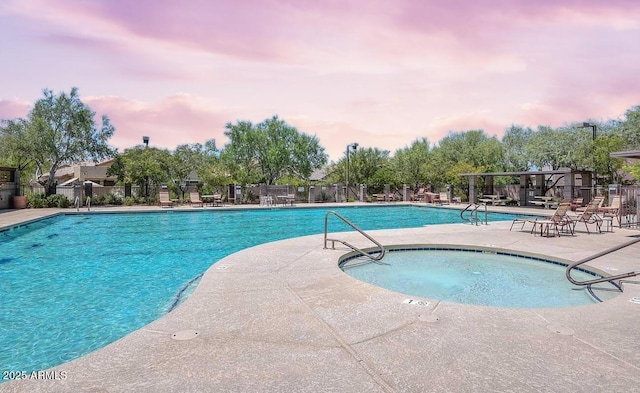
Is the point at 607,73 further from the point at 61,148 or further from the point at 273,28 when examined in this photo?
the point at 61,148

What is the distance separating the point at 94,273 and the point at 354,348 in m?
6.46

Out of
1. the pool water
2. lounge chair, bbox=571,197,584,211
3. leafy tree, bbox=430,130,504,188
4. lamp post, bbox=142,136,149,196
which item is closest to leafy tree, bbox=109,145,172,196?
lamp post, bbox=142,136,149,196

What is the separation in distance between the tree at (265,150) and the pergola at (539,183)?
13.7 m

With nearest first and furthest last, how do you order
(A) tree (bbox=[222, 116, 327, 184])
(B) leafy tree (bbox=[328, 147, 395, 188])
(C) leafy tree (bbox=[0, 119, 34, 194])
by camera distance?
1. (C) leafy tree (bbox=[0, 119, 34, 194])
2. (B) leafy tree (bbox=[328, 147, 395, 188])
3. (A) tree (bbox=[222, 116, 327, 184])

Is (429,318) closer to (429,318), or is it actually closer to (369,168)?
(429,318)

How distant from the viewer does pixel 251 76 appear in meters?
16.8

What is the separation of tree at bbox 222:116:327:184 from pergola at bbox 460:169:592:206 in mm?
13736

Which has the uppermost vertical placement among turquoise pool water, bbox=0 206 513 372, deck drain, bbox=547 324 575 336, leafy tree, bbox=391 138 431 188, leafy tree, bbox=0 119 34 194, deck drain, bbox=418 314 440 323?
leafy tree, bbox=0 119 34 194

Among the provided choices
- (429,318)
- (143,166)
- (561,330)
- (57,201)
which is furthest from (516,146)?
(429,318)

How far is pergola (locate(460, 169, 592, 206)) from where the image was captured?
19.9m

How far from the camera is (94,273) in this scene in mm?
7605

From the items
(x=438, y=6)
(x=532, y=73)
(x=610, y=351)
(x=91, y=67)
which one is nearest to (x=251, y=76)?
(x=91, y=67)

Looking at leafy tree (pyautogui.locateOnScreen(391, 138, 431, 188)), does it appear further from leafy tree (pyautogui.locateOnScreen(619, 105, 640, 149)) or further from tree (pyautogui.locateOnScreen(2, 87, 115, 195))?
tree (pyautogui.locateOnScreen(2, 87, 115, 195))

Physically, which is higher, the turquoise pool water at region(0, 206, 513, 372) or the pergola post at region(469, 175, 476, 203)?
the pergola post at region(469, 175, 476, 203)
